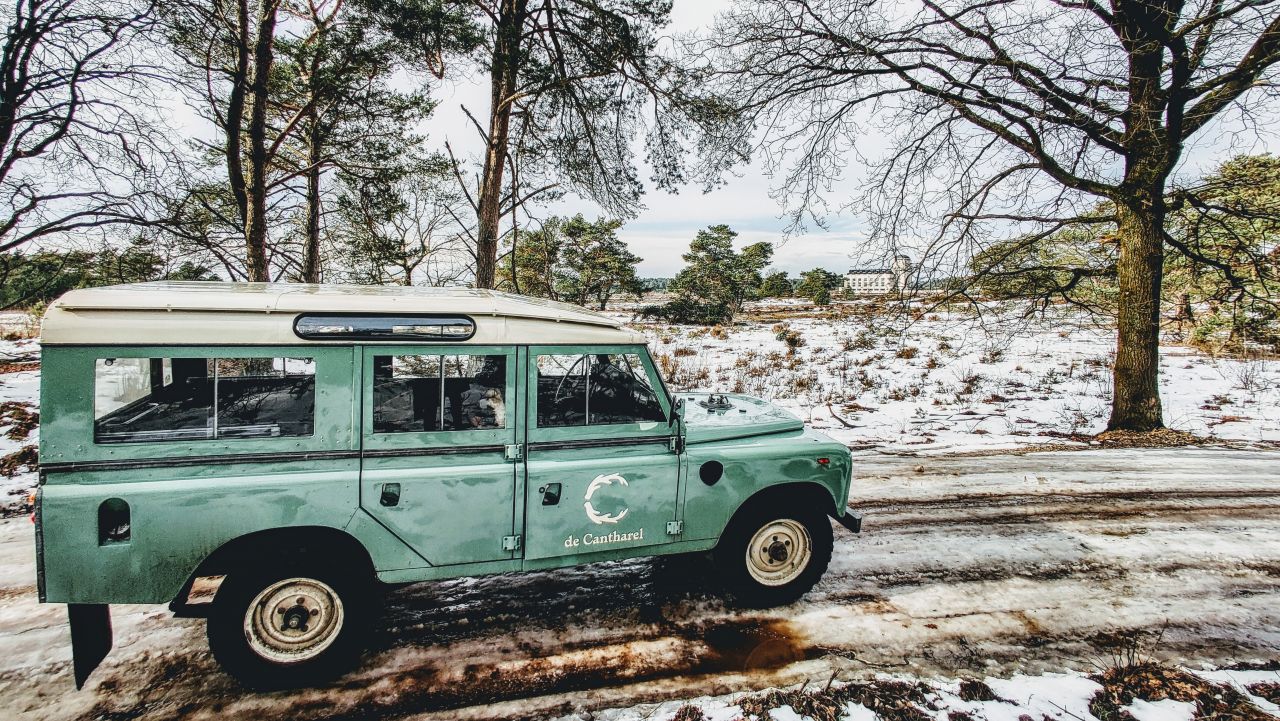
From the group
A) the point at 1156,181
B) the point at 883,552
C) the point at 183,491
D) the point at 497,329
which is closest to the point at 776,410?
the point at 883,552

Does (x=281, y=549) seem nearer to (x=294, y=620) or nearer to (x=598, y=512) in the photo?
(x=294, y=620)

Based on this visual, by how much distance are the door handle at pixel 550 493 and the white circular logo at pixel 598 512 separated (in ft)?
0.62

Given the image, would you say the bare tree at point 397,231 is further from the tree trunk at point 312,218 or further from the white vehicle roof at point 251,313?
the white vehicle roof at point 251,313

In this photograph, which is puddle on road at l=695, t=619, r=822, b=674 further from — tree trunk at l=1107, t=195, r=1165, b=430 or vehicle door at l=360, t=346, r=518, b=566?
tree trunk at l=1107, t=195, r=1165, b=430

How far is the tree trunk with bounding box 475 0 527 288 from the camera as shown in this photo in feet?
28.6

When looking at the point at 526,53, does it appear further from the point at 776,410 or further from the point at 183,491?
the point at 183,491

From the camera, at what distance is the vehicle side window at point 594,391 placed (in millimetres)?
3326

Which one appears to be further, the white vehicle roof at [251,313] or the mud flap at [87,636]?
the mud flap at [87,636]

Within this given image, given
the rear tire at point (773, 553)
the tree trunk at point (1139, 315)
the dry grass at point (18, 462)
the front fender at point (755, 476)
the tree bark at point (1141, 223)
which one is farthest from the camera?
the tree trunk at point (1139, 315)

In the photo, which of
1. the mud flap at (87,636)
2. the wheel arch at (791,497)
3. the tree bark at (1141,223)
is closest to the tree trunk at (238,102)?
the mud flap at (87,636)

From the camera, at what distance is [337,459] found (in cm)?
297

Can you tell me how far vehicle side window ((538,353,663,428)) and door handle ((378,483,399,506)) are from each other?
89 cm

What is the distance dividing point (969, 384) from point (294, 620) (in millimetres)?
14600

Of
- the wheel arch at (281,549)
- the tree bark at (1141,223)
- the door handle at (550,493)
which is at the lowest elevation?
the wheel arch at (281,549)
